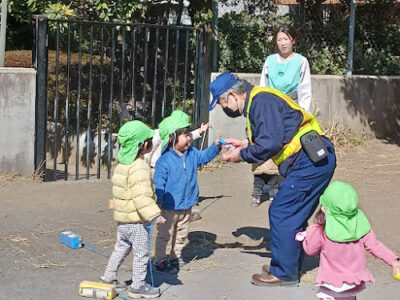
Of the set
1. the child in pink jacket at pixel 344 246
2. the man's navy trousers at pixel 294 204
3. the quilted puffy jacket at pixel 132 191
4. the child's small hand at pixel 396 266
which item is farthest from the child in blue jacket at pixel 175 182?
the child's small hand at pixel 396 266

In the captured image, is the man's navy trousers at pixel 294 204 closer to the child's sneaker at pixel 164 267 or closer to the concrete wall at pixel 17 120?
the child's sneaker at pixel 164 267

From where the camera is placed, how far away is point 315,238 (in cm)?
468

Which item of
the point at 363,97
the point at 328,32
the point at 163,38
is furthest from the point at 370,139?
the point at 163,38

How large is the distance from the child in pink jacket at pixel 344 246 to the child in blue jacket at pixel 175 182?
1.38 metres

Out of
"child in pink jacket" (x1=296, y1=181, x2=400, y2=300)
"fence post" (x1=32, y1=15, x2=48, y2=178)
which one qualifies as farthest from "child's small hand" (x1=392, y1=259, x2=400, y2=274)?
"fence post" (x1=32, y1=15, x2=48, y2=178)

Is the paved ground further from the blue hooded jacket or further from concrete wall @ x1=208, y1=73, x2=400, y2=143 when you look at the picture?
concrete wall @ x1=208, y1=73, x2=400, y2=143

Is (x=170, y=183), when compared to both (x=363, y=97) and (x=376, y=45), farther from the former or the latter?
(x=376, y=45)

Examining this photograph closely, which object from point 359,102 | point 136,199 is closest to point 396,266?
point 136,199

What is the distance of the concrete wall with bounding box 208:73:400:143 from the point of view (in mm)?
10578

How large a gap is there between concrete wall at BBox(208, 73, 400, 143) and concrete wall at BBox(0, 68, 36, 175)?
2.74 m

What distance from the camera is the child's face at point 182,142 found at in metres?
5.66

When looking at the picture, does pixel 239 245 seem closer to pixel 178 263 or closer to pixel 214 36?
pixel 178 263

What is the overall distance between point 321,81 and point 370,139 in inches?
48.0

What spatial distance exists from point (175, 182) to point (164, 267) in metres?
0.66
